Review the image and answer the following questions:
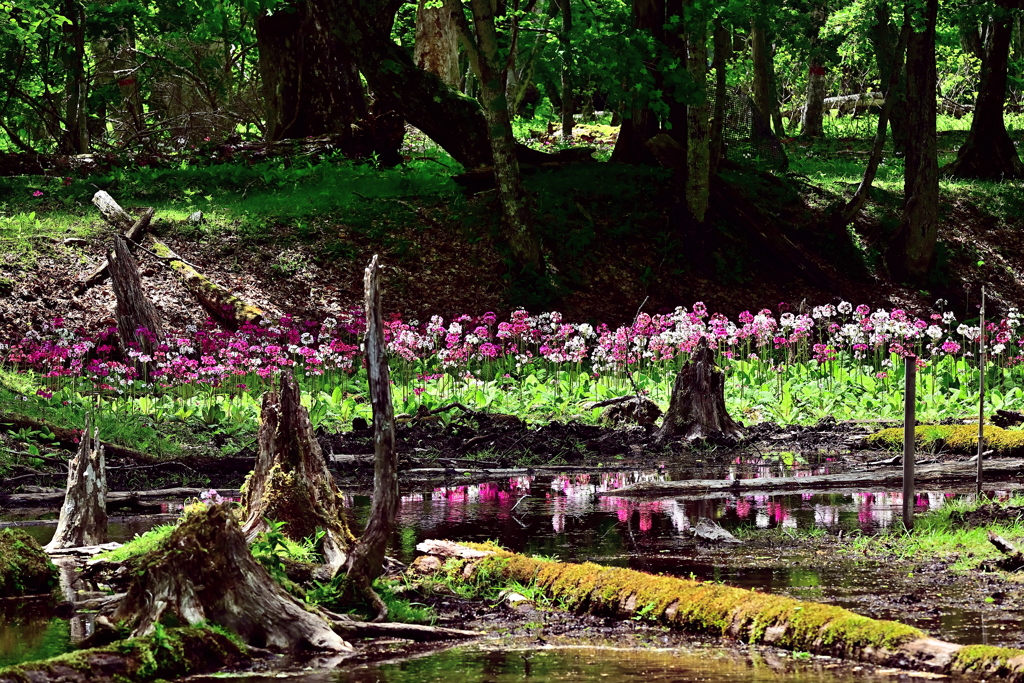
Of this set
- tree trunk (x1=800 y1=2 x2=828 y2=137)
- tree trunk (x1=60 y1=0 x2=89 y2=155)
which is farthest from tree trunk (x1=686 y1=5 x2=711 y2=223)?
tree trunk (x1=800 y1=2 x2=828 y2=137)

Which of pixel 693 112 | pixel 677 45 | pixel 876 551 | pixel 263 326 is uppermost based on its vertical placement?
pixel 677 45

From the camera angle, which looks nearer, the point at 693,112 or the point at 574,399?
the point at 574,399

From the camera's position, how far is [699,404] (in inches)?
508

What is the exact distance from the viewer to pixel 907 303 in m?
21.2

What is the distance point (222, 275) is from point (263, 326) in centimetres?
239

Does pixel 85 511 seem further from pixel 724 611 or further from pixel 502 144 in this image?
pixel 502 144

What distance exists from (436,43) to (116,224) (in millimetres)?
11061

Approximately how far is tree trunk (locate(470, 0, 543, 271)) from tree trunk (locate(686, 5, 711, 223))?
299cm

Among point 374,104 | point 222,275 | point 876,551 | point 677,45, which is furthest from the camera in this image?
point 374,104

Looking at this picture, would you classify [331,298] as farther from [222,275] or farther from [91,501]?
[91,501]

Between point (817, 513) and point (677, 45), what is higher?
point (677, 45)

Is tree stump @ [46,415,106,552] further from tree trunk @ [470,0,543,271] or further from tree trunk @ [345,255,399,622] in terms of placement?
tree trunk @ [470,0,543,271]

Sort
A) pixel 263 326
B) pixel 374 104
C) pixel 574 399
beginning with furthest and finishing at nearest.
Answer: pixel 374 104, pixel 263 326, pixel 574 399

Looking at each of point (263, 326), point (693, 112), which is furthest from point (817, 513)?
point (693, 112)
